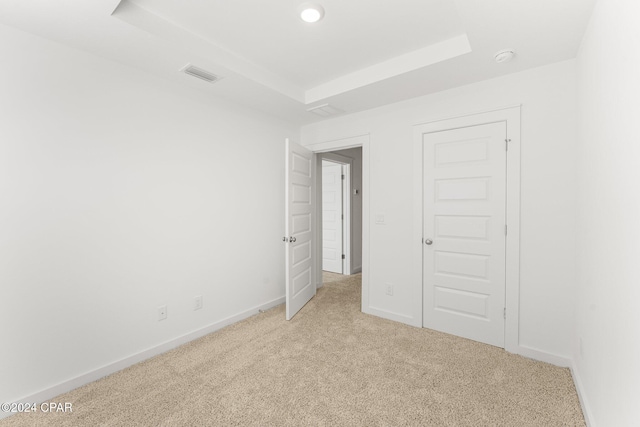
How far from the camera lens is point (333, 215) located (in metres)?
5.30

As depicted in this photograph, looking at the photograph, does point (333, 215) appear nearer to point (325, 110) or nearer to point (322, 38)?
point (325, 110)

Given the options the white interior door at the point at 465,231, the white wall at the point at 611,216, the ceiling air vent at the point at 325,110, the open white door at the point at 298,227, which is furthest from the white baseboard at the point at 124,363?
the white wall at the point at 611,216

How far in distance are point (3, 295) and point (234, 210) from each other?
1771 millimetres

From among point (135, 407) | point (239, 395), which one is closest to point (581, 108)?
point (239, 395)

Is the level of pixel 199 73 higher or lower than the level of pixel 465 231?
higher

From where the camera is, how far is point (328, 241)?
543cm

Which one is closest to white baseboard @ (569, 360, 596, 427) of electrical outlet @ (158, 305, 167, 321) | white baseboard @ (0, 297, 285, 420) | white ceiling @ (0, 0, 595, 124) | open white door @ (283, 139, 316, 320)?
white ceiling @ (0, 0, 595, 124)

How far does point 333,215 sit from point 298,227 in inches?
75.0

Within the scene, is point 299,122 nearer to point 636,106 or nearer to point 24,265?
point 24,265

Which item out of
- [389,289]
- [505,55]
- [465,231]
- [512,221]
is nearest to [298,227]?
[389,289]

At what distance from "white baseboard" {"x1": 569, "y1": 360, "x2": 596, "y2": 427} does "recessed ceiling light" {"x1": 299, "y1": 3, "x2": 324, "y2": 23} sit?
283cm

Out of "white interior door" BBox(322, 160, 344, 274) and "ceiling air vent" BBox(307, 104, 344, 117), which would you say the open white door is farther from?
"white interior door" BBox(322, 160, 344, 274)

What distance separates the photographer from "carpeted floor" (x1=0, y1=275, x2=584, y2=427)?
1.70 metres

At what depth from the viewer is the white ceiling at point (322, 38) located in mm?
1687
